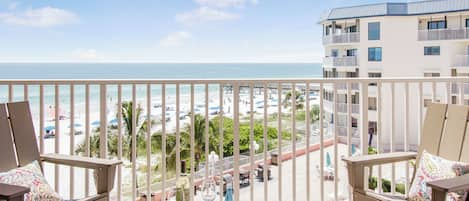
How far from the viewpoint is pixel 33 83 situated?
2.52 metres

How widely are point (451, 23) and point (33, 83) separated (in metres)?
9.28

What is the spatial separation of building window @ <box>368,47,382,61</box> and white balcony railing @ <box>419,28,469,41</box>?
103 centimetres

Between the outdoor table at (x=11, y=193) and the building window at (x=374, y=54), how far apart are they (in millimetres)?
9052

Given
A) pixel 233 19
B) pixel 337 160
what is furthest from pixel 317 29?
pixel 337 160

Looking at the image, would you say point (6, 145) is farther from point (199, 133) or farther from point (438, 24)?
point (438, 24)

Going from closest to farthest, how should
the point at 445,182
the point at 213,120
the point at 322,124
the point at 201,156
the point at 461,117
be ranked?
the point at 445,182, the point at 461,117, the point at 322,124, the point at 201,156, the point at 213,120

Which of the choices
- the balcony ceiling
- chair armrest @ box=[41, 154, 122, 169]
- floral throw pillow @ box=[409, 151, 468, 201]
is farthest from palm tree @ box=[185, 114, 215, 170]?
the balcony ceiling

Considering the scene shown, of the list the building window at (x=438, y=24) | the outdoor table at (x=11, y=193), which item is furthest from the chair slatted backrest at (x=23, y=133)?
the building window at (x=438, y=24)

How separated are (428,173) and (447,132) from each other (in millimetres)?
300

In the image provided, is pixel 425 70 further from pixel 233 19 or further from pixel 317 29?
pixel 233 19

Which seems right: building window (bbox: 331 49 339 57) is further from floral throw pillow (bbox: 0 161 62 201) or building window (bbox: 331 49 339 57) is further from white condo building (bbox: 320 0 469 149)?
floral throw pillow (bbox: 0 161 62 201)

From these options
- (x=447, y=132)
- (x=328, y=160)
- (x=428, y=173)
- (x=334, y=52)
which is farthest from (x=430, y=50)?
(x=428, y=173)

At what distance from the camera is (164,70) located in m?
21.7

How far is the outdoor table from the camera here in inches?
53.2
